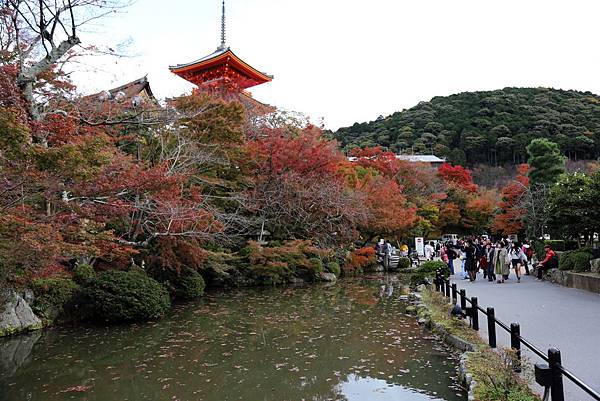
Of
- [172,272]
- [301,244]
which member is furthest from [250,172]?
[172,272]

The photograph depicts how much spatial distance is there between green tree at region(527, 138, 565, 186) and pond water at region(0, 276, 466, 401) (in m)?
20.4

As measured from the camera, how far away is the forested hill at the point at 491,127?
2448 inches

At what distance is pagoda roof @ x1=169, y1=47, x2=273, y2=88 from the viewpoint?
28.6 m

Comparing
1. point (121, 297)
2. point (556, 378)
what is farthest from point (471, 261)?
point (556, 378)

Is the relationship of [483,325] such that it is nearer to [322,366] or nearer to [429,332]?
[429,332]

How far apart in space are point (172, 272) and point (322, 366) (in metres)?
8.47

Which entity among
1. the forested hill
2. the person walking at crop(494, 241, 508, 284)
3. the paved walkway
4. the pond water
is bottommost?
the pond water

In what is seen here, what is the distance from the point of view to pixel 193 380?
674 cm

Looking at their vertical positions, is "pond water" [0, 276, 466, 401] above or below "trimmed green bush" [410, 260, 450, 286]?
below

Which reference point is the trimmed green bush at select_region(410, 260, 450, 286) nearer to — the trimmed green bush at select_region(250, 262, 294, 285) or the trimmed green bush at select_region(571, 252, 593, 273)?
the trimmed green bush at select_region(571, 252, 593, 273)

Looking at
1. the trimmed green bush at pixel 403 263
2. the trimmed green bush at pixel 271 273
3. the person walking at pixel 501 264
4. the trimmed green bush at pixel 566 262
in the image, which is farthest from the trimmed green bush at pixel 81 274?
the trimmed green bush at pixel 403 263

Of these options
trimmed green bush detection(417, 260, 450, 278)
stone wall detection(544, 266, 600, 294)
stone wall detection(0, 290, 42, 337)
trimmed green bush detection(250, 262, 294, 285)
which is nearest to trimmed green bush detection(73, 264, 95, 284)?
stone wall detection(0, 290, 42, 337)

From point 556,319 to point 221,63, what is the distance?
986 inches

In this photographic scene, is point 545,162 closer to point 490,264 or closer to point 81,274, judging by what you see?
point 490,264
